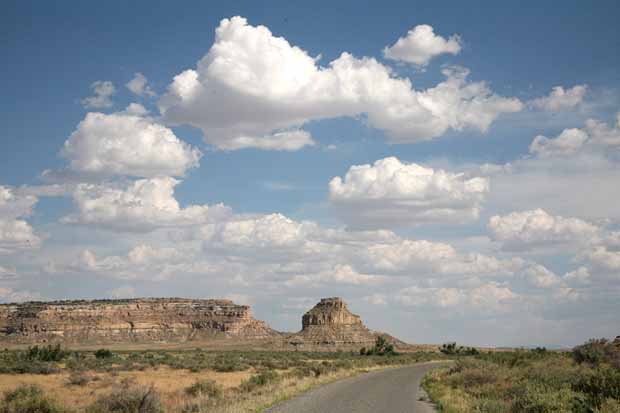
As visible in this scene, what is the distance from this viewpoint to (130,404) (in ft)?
63.3

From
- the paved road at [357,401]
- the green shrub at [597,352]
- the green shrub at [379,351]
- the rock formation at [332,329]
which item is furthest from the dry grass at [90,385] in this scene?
the rock formation at [332,329]

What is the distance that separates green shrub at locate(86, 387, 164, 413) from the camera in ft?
62.2

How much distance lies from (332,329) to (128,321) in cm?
5085

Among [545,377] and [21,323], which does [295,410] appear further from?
[21,323]

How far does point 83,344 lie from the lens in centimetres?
13238

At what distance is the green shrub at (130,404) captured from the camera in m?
19.0

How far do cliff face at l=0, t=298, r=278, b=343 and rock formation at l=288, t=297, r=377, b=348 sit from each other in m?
14.1

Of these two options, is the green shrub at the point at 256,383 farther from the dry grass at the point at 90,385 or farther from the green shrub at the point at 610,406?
the green shrub at the point at 610,406

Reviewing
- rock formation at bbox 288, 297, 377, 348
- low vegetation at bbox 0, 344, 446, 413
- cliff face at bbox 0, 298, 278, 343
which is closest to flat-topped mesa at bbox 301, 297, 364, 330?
rock formation at bbox 288, 297, 377, 348

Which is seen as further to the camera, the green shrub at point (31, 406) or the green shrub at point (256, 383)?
the green shrub at point (256, 383)

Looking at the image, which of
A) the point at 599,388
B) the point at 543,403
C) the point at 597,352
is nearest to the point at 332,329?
the point at 597,352

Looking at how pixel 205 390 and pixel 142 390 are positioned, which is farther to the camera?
pixel 205 390

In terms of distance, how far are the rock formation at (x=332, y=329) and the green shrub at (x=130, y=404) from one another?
119970mm

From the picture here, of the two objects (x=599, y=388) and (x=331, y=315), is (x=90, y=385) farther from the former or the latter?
(x=331, y=315)
